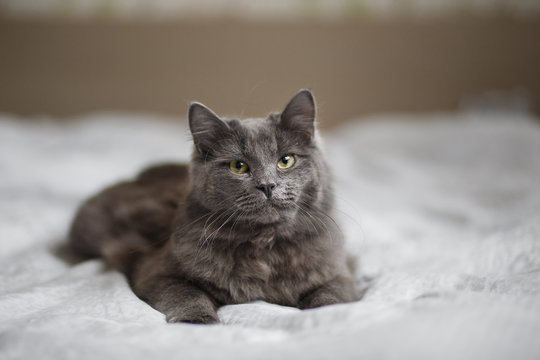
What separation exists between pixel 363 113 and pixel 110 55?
2605 mm

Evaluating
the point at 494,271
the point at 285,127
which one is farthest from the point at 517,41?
the point at 285,127

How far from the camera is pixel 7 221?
1.62m

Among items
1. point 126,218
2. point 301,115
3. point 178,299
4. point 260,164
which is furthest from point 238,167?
point 126,218

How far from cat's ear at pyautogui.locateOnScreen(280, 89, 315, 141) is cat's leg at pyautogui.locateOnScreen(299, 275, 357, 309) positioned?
439 mm

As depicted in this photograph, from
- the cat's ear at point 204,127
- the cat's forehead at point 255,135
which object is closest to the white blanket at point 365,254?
the cat's forehead at point 255,135

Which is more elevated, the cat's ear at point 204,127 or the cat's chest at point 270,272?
the cat's ear at point 204,127

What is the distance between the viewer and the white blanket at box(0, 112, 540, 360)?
72cm

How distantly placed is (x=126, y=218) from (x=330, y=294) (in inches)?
34.1

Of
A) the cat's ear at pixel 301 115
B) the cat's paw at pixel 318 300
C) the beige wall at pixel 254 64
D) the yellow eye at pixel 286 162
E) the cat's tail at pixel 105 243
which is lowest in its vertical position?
the cat's tail at pixel 105 243

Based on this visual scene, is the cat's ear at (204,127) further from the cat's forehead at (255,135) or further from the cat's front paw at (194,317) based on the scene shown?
the cat's front paw at (194,317)

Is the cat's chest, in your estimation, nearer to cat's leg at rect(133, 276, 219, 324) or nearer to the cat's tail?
cat's leg at rect(133, 276, 219, 324)

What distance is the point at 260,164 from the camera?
111cm

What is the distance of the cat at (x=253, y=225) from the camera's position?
1.09 m

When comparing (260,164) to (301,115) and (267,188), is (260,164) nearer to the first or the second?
(267,188)
